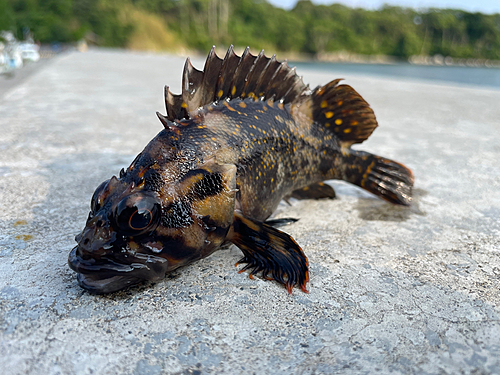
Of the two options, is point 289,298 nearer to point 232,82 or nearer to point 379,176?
point 232,82

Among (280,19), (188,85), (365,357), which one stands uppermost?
(280,19)

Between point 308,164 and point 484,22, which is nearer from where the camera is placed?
point 308,164

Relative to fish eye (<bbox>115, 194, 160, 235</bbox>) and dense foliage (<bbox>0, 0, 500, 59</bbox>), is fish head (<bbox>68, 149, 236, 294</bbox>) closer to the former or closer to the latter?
fish eye (<bbox>115, 194, 160, 235</bbox>)

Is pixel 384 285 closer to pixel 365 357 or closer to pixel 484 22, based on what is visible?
pixel 365 357

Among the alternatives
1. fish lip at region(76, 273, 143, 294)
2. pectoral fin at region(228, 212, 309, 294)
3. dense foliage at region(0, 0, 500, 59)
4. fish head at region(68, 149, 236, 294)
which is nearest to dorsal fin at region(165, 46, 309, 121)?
fish head at region(68, 149, 236, 294)

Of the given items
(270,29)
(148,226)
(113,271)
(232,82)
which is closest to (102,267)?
(113,271)

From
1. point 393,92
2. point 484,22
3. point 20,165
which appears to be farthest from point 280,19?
point 20,165

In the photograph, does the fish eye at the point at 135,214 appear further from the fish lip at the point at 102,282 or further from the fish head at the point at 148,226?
the fish lip at the point at 102,282
